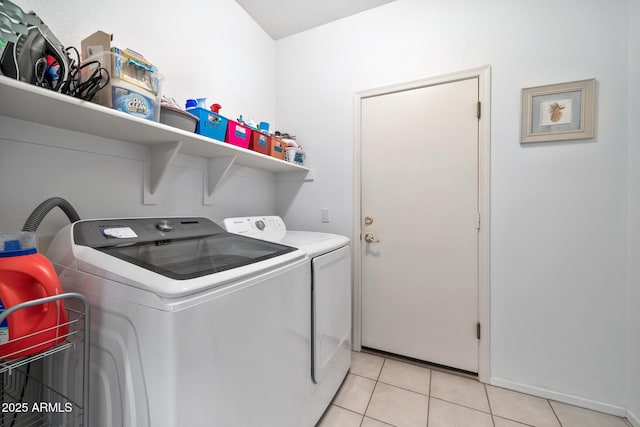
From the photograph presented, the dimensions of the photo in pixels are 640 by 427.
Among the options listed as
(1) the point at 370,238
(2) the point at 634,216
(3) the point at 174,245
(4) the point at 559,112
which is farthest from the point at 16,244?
(2) the point at 634,216

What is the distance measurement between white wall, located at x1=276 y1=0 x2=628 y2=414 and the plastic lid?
6.78ft

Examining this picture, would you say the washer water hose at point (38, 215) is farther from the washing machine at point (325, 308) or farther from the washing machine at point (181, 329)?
the washing machine at point (325, 308)

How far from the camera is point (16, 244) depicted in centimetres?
70

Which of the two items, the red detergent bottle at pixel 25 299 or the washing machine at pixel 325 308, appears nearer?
the red detergent bottle at pixel 25 299

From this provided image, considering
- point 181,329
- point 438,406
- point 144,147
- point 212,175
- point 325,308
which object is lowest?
point 438,406

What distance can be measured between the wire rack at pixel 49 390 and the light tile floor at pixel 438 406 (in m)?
1.14

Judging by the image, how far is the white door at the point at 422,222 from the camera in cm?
183

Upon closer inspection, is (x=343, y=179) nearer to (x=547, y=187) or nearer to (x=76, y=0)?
(x=547, y=187)

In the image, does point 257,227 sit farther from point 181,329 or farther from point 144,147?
point 181,329

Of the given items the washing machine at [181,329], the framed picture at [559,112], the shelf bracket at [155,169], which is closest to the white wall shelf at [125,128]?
the shelf bracket at [155,169]

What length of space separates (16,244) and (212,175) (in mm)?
1126

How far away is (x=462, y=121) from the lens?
1.84 m

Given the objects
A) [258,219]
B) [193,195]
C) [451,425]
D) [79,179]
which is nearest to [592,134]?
[451,425]

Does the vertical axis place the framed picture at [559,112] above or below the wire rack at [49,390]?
above
